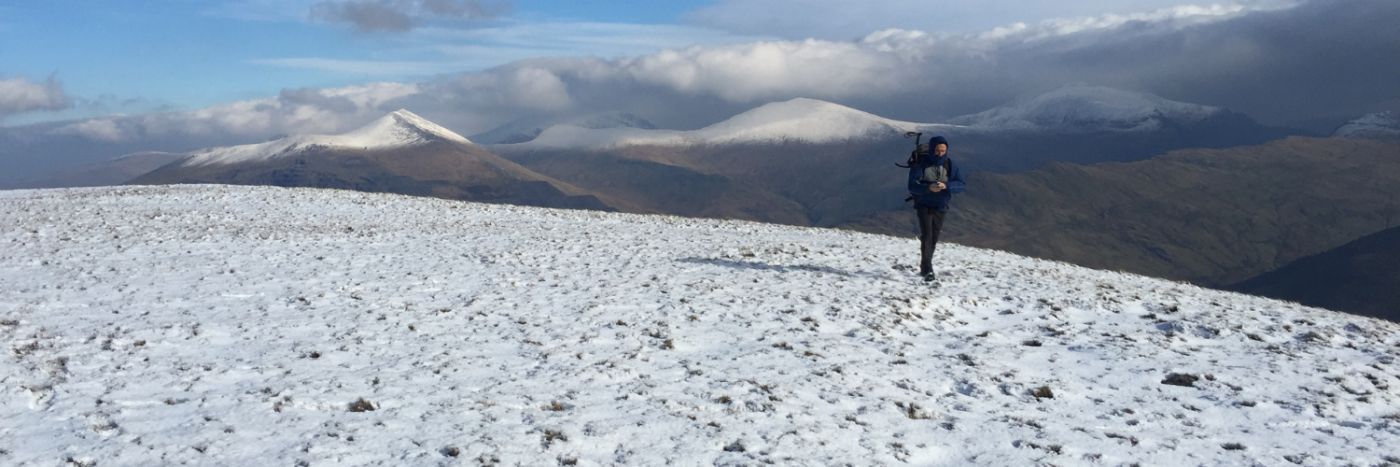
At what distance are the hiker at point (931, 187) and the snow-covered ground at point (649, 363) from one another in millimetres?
1110

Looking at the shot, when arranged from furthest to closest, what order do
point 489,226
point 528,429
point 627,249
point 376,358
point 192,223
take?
point 489,226, point 192,223, point 627,249, point 376,358, point 528,429

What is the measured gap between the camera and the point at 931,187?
908 inches

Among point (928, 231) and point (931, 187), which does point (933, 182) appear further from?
point (928, 231)

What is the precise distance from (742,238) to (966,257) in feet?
27.8

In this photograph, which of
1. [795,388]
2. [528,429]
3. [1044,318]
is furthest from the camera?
[1044,318]

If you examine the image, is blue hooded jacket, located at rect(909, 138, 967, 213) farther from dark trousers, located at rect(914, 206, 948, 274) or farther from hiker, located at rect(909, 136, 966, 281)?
dark trousers, located at rect(914, 206, 948, 274)

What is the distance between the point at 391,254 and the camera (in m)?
26.4

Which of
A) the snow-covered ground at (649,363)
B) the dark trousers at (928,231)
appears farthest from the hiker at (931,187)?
the snow-covered ground at (649,363)

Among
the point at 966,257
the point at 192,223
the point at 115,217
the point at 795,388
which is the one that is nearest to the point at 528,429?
the point at 795,388

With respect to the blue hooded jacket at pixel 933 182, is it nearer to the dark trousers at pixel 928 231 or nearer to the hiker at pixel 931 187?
the hiker at pixel 931 187

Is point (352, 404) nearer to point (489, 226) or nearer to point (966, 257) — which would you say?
point (966, 257)

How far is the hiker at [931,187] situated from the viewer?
75.6 ft

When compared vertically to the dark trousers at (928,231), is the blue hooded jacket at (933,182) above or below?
above

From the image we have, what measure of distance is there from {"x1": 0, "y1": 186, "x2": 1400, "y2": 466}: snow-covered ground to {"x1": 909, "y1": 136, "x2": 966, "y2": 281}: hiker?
3.64 ft
